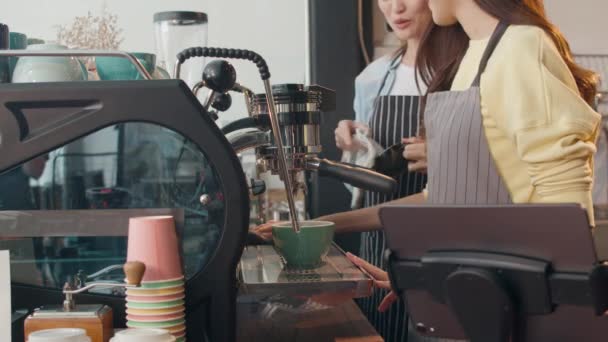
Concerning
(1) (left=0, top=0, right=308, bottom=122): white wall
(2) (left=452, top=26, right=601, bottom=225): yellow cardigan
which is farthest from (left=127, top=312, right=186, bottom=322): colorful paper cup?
(1) (left=0, top=0, right=308, bottom=122): white wall

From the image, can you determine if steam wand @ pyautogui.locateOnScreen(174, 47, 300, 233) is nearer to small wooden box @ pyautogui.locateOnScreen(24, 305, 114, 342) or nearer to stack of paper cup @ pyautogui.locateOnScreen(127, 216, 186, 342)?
stack of paper cup @ pyautogui.locateOnScreen(127, 216, 186, 342)

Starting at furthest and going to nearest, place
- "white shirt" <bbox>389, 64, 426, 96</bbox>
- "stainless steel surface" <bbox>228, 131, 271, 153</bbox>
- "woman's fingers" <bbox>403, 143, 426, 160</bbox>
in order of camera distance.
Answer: "white shirt" <bbox>389, 64, 426, 96</bbox> < "woman's fingers" <bbox>403, 143, 426, 160</bbox> < "stainless steel surface" <bbox>228, 131, 271, 153</bbox>

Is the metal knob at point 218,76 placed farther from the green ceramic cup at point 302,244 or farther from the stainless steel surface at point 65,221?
the green ceramic cup at point 302,244

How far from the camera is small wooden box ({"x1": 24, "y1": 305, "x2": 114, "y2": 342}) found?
82 centimetres

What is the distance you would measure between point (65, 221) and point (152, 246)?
Answer: 0.44ft

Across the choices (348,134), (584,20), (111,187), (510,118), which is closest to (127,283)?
(111,187)

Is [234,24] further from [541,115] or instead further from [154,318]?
[154,318]

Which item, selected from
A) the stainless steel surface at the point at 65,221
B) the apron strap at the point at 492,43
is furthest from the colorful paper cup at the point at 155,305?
the apron strap at the point at 492,43

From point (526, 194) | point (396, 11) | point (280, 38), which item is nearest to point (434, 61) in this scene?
point (396, 11)

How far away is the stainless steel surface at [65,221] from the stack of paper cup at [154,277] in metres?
0.06

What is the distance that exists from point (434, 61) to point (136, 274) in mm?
1369

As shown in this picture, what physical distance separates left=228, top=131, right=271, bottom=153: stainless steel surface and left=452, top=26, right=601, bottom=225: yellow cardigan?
422mm

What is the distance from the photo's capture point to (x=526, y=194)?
1341mm

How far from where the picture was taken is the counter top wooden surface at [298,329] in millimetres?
1089
